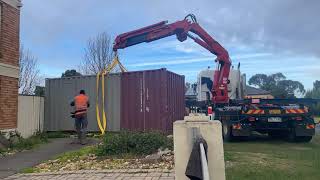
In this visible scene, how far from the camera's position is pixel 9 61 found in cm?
1550

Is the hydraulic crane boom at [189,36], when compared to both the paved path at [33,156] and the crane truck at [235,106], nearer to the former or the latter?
the crane truck at [235,106]

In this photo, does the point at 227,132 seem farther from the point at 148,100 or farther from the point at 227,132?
the point at 148,100

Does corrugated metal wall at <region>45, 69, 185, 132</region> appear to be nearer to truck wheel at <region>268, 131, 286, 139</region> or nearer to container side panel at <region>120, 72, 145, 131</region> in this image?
container side panel at <region>120, 72, 145, 131</region>

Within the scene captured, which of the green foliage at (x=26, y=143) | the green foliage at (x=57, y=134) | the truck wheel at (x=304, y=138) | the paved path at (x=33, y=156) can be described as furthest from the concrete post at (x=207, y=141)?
the green foliage at (x=57, y=134)

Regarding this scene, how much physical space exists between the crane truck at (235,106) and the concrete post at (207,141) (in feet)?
42.7

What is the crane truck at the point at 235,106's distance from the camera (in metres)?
17.2

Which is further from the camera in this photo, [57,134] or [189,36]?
[189,36]

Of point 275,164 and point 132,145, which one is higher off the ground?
point 132,145

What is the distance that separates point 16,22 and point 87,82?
3.92 m

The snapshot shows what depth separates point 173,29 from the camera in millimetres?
19297

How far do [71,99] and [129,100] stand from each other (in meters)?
2.72

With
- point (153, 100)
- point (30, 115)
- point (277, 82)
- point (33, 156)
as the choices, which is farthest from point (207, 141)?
point (277, 82)

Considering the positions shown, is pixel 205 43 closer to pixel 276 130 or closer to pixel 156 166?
pixel 276 130

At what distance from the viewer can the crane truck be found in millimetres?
17250
